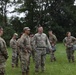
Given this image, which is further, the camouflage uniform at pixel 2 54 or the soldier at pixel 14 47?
the soldier at pixel 14 47

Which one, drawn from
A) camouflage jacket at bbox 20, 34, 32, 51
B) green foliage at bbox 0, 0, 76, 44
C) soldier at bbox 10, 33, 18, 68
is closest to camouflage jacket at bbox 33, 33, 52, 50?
camouflage jacket at bbox 20, 34, 32, 51

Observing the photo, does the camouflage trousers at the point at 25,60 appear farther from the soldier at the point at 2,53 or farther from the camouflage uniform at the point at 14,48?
the camouflage uniform at the point at 14,48

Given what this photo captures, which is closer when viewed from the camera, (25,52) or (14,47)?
(25,52)

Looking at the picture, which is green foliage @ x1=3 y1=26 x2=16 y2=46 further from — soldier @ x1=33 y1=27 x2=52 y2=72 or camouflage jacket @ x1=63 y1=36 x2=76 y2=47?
soldier @ x1=33 y1=27 x2=52 y2=72

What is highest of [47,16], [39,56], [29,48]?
[47,16]

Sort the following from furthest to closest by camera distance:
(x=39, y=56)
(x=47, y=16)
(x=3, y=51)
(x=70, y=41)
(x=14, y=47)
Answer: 1. (x=47, y=16)
2. (x=70, y=41)
3. (x=14, y=47)
4. (x=39, y=56)
5. (x=3, y=51)

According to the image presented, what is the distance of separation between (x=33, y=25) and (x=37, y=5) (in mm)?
3659

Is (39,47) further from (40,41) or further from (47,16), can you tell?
(47,16)

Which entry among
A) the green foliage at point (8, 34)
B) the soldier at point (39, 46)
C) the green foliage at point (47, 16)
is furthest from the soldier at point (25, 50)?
the green foliage at point (47, 16)

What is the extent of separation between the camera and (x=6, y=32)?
148 ft

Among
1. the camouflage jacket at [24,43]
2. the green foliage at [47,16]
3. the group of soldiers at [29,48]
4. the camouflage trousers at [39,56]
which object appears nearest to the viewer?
the group of soldiers at [29,48]

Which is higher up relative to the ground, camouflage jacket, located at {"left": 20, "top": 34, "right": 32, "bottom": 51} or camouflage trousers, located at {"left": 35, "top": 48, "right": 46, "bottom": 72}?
camouflage jacket, located at {"left": 20, "top": 34, "right": 32, "bottom": 51}

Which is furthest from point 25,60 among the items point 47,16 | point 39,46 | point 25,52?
point 47,16

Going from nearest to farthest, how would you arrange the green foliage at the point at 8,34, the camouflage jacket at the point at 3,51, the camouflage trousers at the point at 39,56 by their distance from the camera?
the camouflage jacket at the point at 3,51, the camouflage trousers at the point at 39,56, the green foliage at the point at 8,34
